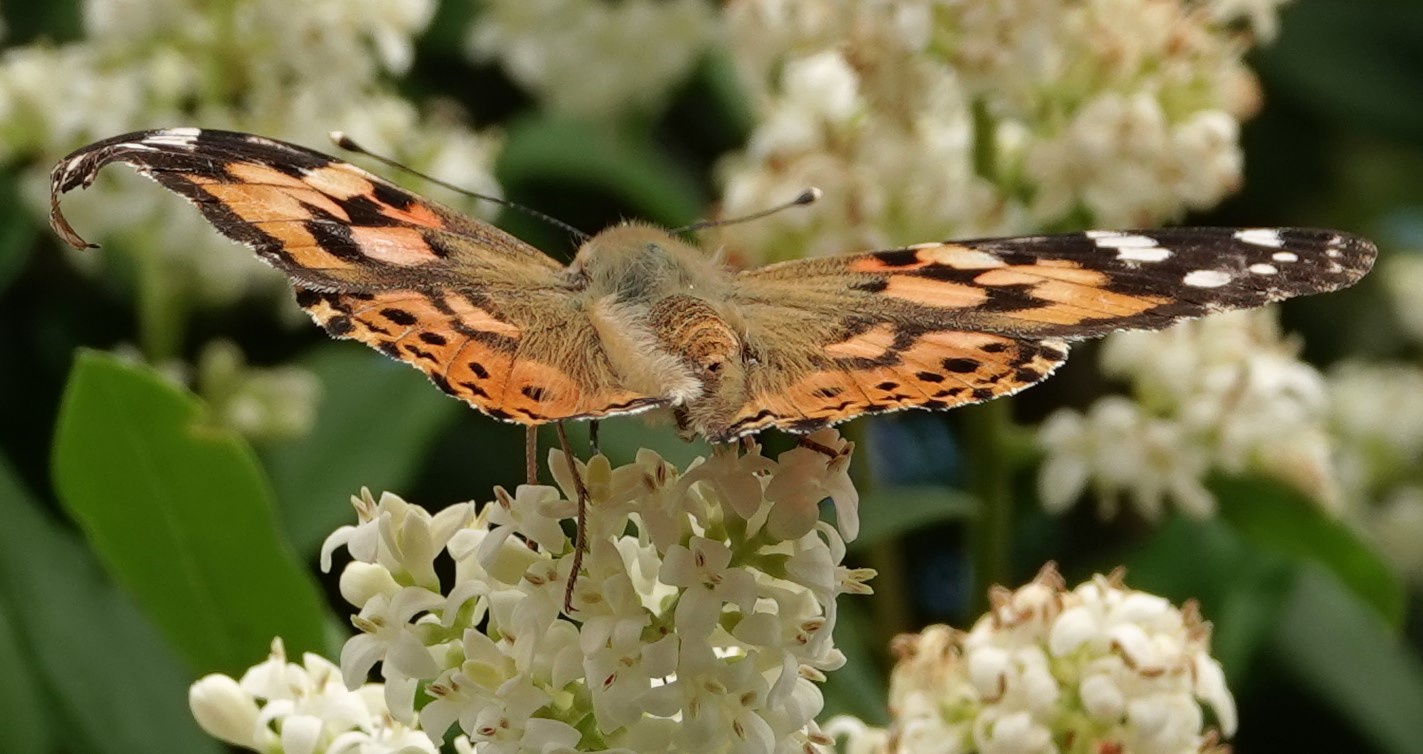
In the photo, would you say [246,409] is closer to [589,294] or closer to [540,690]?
[589,294]

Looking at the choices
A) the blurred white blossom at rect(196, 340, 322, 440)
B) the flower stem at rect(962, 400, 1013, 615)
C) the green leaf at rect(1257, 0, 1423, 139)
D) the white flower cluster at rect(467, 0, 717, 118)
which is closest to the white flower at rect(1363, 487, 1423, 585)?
the green leaf at rect(1257, 0, 1423, 139)

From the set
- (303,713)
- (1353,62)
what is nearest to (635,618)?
(303,713)

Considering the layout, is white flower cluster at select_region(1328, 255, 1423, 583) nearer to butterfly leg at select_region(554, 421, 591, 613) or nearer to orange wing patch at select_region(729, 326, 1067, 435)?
orange wing patch at select_region(729, 326, 1067, 435)

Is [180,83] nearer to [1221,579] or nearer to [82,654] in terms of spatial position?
[82,654]

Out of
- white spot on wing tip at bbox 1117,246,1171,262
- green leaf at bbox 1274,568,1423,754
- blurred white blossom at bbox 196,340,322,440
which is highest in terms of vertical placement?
blurred white blossom at bbox 196,340,322,440

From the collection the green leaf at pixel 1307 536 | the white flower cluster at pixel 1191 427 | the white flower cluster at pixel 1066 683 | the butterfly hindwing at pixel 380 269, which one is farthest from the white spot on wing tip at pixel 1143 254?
the green leaf at pixel 1307 536

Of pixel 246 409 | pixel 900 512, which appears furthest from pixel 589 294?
pixel 246 409
